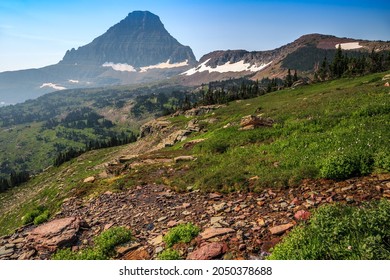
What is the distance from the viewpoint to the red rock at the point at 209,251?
8.70 metres

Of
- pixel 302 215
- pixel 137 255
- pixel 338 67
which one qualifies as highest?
pixel 338 67

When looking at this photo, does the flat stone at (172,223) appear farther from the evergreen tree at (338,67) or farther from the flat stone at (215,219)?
the evergreen tree at (338,67)

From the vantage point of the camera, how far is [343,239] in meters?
7.05

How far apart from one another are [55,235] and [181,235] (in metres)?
5.80

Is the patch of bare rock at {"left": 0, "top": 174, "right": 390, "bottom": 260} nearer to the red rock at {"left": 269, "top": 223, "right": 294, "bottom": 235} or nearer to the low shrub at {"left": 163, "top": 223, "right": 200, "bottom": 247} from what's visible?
the red rock at {"left": 269, "top": 223, "right": 294, "bottom": 235}

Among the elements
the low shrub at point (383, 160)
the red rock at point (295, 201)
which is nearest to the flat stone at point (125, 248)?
the red rock at point (295, 201)

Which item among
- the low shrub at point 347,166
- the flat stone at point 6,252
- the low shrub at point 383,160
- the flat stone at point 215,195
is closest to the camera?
the low shrub at point 383,160

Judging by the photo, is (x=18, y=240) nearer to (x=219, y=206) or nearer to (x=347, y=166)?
(x=219, y=206)

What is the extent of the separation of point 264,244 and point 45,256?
8.12m

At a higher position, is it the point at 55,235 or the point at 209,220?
the point at 209,220

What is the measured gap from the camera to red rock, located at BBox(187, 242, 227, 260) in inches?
342

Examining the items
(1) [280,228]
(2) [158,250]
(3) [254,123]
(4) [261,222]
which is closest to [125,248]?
(2) [158,250]

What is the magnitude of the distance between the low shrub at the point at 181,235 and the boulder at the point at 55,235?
14.6 feet
